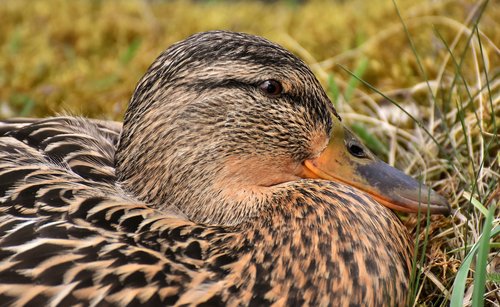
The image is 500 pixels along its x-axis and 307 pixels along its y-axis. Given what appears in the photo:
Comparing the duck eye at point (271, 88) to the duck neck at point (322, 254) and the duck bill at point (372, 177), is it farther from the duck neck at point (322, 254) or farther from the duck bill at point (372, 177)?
the duck neck at point (322, 254)

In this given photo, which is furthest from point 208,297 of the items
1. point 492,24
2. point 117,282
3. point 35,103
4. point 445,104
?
point 492,24

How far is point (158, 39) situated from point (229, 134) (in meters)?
2.91

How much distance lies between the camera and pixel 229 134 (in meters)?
2.95

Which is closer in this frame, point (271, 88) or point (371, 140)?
point (271, 88)

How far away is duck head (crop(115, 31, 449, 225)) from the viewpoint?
2900 mm

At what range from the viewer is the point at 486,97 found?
12.2 ft

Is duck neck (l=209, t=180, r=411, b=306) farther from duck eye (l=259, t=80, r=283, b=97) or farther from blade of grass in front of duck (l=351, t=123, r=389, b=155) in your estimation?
blade of grass in front of duck (l=351, t=123, r=389, b=155)

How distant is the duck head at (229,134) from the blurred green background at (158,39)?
2.59 ft

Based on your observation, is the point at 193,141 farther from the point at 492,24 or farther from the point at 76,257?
the point at 492,24

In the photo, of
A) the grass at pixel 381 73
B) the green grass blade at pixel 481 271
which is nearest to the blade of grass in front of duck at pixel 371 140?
the grass at pixel 381 73

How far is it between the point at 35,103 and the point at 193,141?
206 centimetres

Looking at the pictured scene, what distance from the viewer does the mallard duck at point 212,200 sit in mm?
2539

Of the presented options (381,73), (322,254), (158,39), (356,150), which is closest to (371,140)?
(356,150)

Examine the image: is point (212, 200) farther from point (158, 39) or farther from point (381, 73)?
point (158, 39)
